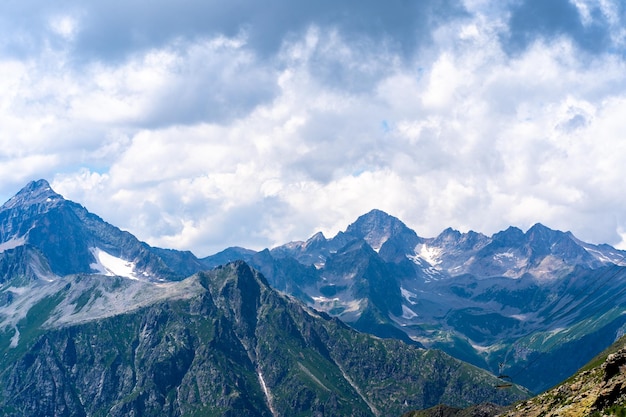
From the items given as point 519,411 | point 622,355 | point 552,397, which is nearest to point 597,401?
point 622,355

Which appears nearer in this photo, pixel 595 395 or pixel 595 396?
pixel 595 396

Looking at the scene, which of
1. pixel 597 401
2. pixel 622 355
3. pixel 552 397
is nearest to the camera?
pixel 597 401

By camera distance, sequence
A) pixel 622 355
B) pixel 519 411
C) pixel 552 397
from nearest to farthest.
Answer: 1. pixel 622 355
2. pixel 552 397
3. pixel 519 411

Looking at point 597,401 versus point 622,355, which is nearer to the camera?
point 597,401

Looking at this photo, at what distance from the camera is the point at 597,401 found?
107375 mm

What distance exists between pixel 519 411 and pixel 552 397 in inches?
658

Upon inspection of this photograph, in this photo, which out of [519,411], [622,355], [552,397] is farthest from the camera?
[519,411]

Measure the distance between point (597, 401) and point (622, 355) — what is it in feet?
41.9

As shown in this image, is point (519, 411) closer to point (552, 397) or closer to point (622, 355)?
point (552, 397)

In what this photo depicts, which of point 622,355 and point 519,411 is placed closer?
point 622,355

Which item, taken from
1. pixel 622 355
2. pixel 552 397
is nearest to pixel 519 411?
pixel 552 397

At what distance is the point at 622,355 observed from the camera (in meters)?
116

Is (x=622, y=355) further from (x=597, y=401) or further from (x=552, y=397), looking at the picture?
(x=552, y=397)

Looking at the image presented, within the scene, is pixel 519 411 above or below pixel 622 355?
below
